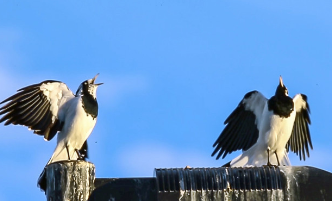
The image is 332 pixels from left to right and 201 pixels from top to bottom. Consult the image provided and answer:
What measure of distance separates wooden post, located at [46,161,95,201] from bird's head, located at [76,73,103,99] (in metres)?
3.12

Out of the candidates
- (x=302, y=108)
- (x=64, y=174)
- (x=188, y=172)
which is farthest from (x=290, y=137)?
(x=64, y=174)

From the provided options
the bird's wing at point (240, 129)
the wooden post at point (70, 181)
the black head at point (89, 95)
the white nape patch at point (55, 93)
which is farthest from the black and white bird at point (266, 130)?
the wooden post at point (70, 181)

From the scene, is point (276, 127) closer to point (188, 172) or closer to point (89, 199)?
point (188, 172)

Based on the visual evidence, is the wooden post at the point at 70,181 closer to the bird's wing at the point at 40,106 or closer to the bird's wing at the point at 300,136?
the bird's wing at the point at 40,106

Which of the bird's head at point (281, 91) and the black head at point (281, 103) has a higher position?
the bird's head at point (281, 91)

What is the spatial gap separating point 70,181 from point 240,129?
538 cm

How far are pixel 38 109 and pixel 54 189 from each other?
3063 millimetres

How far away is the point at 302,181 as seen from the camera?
11.5m

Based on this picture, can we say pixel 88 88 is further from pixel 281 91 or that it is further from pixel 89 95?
pixel 281 91

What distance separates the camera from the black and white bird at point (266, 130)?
14641 mm

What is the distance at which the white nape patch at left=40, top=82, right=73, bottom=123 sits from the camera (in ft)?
45.7

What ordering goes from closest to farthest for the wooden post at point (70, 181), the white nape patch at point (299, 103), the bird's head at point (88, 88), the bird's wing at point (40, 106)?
the wooden post at point (70, 181), the bird's wing at point (40, 106), the bird's head at point (88, 88), the white nape patch at point (299, 103)

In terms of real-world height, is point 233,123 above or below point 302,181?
above

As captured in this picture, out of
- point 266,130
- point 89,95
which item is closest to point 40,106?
point 89,95
